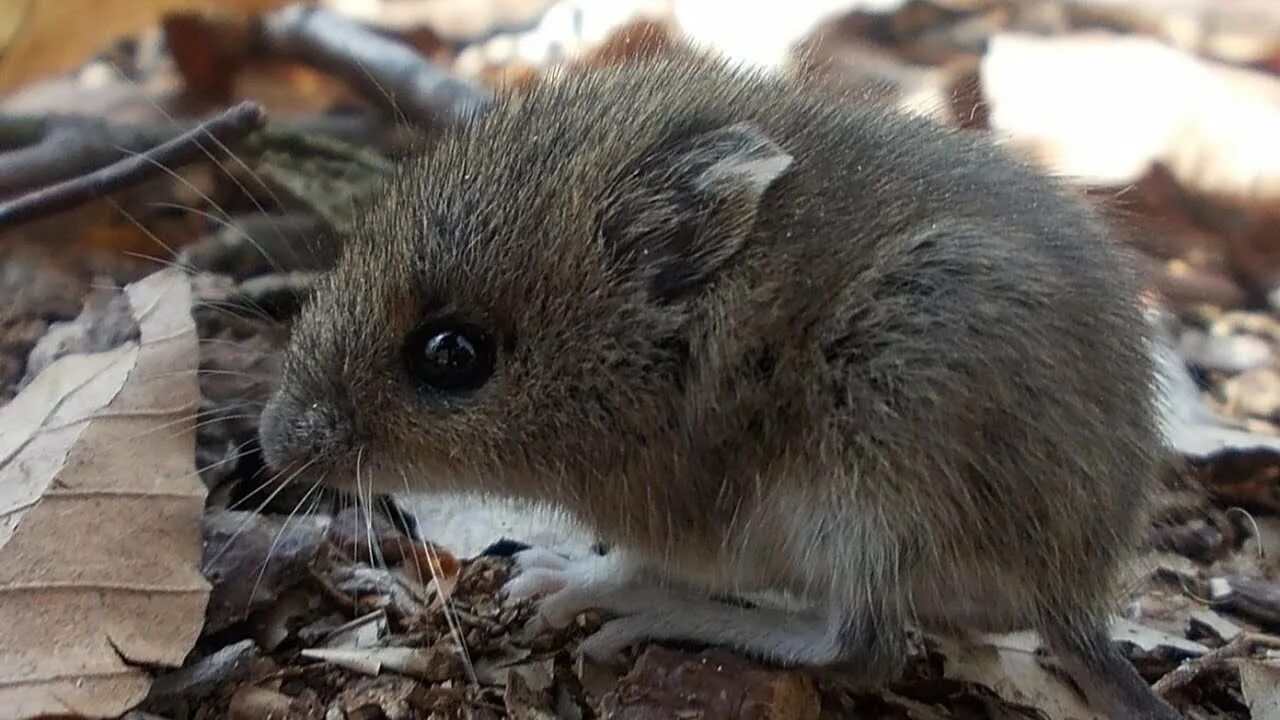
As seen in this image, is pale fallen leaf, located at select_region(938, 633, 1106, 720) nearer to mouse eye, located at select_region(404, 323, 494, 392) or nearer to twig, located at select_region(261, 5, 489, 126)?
mouse eye, located at select_region(404, 323, 494, 392)

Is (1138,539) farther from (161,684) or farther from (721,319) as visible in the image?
(161,684)

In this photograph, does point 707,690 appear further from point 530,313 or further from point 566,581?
point 530,313

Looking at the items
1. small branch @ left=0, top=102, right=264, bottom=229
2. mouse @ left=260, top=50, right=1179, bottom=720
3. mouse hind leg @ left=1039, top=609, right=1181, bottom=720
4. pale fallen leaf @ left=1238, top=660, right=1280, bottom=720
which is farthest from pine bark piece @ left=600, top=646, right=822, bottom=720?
small branch @ left=0, top=102, right=264, bottom=229

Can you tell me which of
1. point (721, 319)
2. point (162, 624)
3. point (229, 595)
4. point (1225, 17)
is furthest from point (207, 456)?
point (1225, 17)

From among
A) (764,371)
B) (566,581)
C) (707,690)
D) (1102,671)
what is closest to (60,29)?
(566,581)

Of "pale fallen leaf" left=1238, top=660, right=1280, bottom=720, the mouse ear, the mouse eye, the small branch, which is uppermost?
the small branch

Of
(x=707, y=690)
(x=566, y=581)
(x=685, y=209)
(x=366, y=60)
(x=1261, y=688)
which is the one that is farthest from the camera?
(x=366, y=60)
